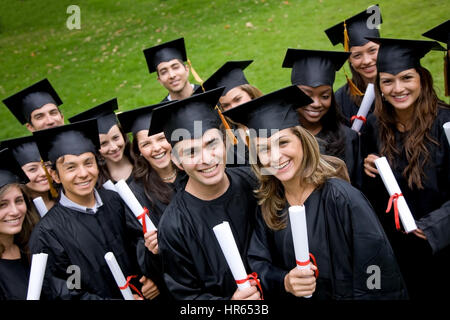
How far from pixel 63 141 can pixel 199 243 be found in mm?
1573

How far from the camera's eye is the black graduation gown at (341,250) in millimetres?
2438

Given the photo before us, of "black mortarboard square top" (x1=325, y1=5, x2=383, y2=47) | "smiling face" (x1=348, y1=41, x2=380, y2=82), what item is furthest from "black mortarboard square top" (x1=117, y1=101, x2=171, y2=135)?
"black mortarboard square top" (x1=325, y1=5, x2=383, y2=47)

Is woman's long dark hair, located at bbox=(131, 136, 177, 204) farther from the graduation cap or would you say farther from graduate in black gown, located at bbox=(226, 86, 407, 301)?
the graduation cap

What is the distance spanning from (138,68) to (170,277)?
11.2 m

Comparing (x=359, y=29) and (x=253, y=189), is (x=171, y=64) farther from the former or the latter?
(x=253, y=189)

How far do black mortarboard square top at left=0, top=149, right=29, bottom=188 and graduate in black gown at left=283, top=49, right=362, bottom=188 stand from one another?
9.28ft

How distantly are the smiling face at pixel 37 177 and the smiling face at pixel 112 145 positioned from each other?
2.11 feet

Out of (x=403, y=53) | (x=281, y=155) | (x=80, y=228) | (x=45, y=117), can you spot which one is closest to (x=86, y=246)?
(x=80, y=228)

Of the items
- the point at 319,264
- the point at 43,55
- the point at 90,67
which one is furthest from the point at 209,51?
the point at 319,264

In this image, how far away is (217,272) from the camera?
281 cm

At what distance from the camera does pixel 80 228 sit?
133 inches
